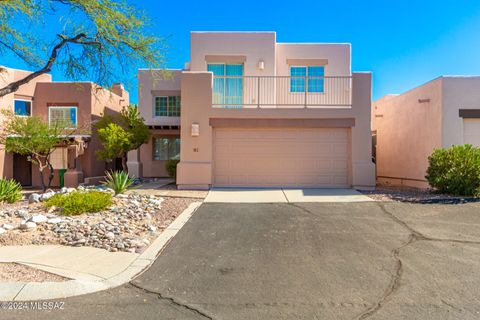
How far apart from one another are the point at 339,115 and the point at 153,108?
36.0ft

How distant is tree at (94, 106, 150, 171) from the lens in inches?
548

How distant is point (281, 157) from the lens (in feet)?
42.2

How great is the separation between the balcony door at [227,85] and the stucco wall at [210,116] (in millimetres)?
1982

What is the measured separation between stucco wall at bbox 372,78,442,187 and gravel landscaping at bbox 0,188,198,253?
10.7 m

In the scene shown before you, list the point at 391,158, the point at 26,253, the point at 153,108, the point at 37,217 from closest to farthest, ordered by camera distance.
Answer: the point at 26,253 → the point at 37,217 → the point at 391,158 → the point at 153,108

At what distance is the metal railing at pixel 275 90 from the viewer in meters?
15.0

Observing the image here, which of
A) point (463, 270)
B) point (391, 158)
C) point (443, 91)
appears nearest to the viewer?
point (463, 270)

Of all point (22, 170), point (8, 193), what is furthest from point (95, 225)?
point (22, 170)

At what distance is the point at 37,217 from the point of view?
7023mm

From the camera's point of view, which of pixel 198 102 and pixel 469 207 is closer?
pixel 469 207

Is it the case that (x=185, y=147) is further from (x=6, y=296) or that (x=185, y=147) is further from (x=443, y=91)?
(x=443, y=91)

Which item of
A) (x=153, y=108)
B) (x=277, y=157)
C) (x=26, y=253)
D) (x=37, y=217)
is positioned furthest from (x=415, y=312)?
(x=153, y=108)

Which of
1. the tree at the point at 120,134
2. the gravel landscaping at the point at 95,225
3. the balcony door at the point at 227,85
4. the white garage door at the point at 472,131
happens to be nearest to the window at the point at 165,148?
the tree at the point at 120,134

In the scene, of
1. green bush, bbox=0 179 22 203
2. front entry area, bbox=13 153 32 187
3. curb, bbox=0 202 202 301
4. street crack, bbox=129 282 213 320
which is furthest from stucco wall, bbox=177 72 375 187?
front entry area, bbox=13 153 32 187
